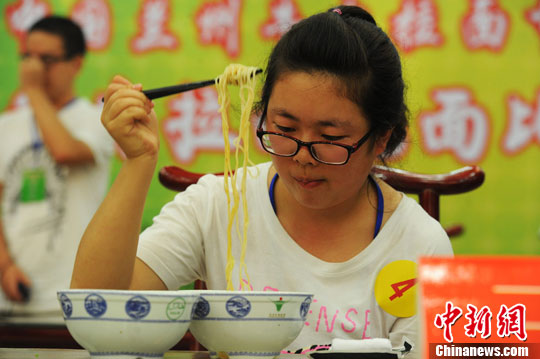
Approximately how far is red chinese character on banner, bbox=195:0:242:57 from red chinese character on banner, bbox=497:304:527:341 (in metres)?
2.75

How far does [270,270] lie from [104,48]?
213 centimetres

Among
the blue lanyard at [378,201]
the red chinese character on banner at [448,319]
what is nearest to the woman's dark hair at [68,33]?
the blue lanyard at [378,201]

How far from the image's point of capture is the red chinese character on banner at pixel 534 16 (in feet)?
10.8

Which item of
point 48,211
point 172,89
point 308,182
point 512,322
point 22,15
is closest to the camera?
point 512,322

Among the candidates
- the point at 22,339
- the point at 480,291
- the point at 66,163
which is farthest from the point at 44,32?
the point at 480,291

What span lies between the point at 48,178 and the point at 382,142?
2171mm

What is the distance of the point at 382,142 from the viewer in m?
1.52

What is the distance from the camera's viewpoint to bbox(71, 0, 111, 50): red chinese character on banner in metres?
3.29

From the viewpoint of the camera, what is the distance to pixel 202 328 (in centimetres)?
90

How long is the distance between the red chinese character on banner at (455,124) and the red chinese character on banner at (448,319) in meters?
2.65

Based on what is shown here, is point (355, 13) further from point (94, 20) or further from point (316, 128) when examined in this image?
point (94, 20)

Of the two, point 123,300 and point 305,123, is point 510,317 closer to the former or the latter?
point 123,300

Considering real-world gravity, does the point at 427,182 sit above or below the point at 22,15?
below

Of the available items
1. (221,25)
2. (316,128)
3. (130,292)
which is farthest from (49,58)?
(130,292)
